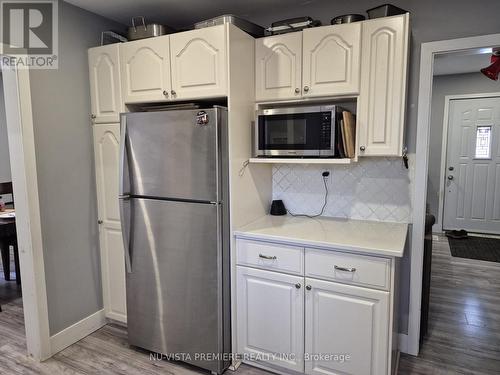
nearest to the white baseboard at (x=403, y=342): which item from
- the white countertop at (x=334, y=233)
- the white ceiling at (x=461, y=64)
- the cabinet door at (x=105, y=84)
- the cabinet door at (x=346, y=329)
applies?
the cabinet door at (x=346, y=329)

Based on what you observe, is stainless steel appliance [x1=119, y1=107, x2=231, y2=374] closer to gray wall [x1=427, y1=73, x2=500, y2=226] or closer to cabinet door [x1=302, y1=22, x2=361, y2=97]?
cabinet door [x1=302, y1=22, x2=361, y2=97]

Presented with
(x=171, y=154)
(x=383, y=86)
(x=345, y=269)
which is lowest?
(x=345, y=269)

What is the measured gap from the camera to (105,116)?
A: 7.88 ft

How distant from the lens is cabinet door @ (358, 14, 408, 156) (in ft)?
6.15

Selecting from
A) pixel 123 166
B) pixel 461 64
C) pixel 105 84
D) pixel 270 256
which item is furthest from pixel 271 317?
pixel 461 64

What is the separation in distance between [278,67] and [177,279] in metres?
1.54

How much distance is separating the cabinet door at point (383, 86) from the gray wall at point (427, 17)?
1.00ft

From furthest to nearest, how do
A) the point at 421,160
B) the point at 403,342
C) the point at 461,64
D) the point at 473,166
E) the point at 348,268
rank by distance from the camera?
1. the point at 473,166
2. the point at 461,64
3. the point at 403,342
4. the point at 421,160
5. the point at 348,268

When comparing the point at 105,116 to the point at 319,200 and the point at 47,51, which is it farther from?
the point at 319,200

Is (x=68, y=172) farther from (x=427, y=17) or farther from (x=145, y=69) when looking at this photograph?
(x=427, y=17)

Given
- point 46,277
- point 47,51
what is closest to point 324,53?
point 47,51

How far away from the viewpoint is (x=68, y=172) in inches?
91.7

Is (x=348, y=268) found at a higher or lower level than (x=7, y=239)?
higher

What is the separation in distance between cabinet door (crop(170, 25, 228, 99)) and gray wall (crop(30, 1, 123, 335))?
79 centimetres
